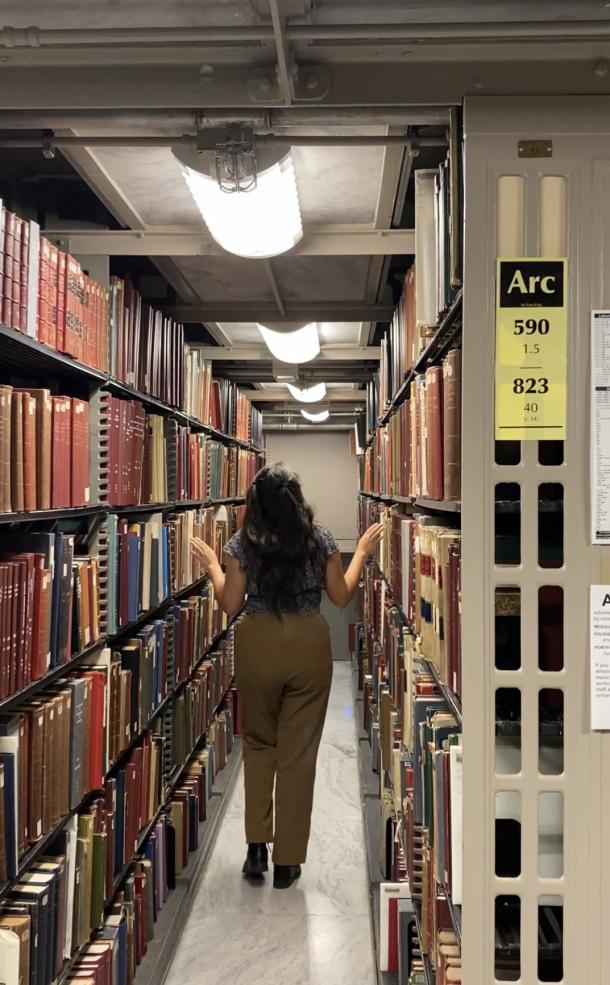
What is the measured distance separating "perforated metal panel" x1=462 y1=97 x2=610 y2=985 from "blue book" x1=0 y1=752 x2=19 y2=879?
906 mm

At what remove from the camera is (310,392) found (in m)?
5.91

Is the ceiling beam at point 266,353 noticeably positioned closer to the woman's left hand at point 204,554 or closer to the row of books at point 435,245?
the woman's left hand at point 204,554

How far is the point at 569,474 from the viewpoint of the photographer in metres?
1.27

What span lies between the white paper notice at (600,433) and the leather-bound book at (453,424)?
232 mm

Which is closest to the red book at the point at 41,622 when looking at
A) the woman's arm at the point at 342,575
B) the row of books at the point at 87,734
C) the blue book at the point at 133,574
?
the row of books at the point at 87,734

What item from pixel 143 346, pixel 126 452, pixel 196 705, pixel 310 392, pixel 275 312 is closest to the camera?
pixel 126 452

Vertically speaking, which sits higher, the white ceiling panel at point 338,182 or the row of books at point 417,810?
the white ceiling panel at point 338,182

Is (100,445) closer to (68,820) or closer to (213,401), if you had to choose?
(68,820)

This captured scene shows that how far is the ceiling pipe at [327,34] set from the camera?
47.4 inches

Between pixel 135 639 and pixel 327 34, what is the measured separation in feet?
6.48

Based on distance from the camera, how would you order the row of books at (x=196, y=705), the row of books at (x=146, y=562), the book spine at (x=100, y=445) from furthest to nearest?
→ the row of books at (x=196, y=705) < the row of books at (x=146, y=562) < the book spine at (x=100, y=445)

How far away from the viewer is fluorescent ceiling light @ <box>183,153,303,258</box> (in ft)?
5.76

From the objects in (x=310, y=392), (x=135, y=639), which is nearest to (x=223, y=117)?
(x=135, y=639)

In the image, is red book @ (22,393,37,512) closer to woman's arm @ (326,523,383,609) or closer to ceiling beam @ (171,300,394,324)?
woman's arm @ (326,523,383,609)
